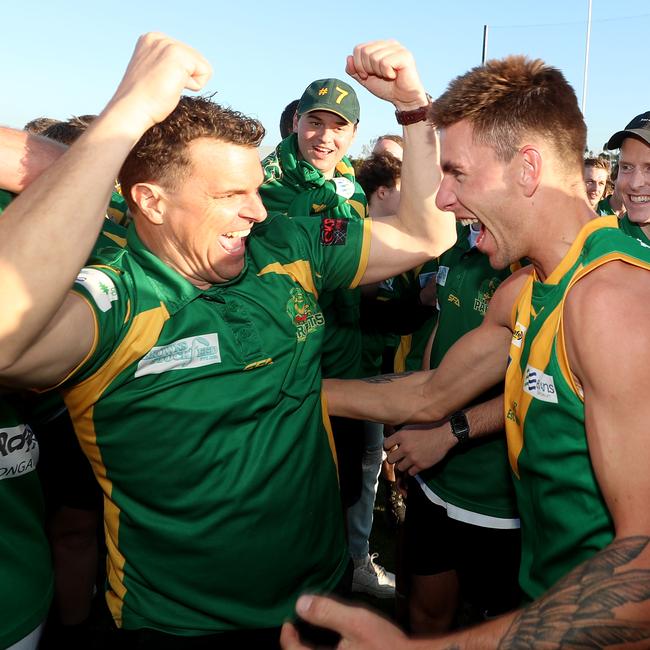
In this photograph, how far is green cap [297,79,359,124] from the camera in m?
5.17

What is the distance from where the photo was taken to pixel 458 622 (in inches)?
157

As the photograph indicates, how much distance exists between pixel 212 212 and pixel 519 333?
1.14 meters

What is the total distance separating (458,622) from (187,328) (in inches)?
115

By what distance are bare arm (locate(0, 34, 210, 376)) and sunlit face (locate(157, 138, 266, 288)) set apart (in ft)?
1.67

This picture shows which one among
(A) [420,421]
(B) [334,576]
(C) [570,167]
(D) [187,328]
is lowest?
(B) [334,576]

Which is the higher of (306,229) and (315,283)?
(306,229)

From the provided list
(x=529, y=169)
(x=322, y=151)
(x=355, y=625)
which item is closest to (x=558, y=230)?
(x=529, y=169)

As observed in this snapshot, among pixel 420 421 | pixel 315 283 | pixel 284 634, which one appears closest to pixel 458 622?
pixel 420 421

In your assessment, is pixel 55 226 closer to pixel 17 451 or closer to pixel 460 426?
pixel 17 451

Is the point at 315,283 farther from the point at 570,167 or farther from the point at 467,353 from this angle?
the point at 570,167

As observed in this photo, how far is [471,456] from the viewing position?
334 centimetres

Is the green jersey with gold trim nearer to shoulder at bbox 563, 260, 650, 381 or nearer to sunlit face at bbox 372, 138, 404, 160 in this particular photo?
shoulder at bbox 563, 260, 650, 381

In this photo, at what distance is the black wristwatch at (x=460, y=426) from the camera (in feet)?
10.0

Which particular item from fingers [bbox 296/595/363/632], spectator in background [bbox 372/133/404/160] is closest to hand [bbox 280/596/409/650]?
fingers [bbox 296/595/363/632]
